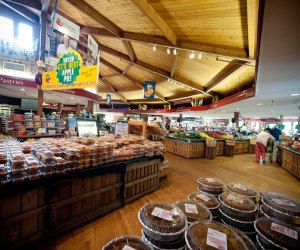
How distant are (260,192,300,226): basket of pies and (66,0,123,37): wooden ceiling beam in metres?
7.01

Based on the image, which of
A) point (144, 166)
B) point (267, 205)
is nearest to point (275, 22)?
point (267, 205)

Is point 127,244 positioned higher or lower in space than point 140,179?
higher

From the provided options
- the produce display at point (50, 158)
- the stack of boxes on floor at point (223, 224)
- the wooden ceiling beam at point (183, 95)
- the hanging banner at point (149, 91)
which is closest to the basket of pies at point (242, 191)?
the stack of boxes on floor at point (223, 224)

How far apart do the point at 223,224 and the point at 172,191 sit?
2.74 meters

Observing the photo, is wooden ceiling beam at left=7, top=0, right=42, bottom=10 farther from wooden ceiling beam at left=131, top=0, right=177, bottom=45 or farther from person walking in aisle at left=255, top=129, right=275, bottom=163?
person walking in aisle at left=255, top=129, right=275, bottom=163

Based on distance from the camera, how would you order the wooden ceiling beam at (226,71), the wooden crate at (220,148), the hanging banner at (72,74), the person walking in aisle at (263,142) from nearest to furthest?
the hanging banner at (72,74) < the wooden ceiling beam at (226,71) < the person walking in aisle at (263,142) < the wooden crate at (220,148)

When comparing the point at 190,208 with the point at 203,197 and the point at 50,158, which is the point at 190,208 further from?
the point at 50,158

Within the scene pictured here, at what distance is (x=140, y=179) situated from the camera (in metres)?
3.60

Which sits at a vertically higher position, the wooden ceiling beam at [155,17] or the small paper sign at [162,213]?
the wooden ceiling beam at [155,17]

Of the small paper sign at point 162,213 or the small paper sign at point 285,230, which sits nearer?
the small paper sign at point 285,230

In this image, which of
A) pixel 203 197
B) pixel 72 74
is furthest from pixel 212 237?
pixel 72 74

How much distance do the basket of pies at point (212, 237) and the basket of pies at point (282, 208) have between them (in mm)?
719

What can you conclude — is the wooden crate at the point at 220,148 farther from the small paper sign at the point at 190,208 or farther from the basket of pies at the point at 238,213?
the small paper sign at the point at 190,208

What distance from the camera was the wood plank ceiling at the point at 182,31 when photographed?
13.2 ft
